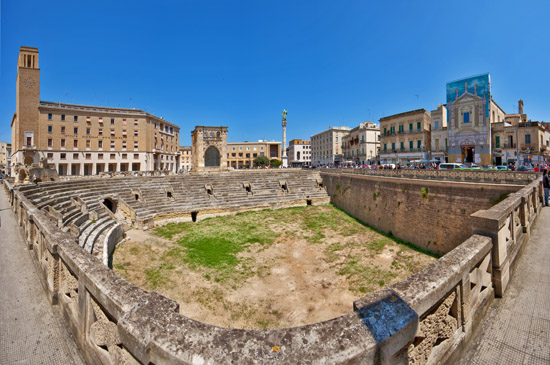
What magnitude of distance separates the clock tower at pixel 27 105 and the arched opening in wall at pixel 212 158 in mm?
24893

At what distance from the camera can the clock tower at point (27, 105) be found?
3578cm

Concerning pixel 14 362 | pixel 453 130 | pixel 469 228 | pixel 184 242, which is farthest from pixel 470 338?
pixel 453 130

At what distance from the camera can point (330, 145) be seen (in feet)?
220

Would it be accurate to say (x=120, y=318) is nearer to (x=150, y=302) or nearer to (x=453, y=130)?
(x=150, y=302)

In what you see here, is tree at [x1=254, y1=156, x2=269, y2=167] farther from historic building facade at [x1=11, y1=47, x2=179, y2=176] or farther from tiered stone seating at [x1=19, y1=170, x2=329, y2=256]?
tiered stone seating at [x1=19, y1=170, x2=329, y2=256]

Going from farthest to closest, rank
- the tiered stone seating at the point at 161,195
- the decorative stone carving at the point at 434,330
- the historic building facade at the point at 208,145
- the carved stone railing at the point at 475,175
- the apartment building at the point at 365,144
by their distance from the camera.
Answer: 1. the apartment building at the point at 365,144
2. the historic building facade at the point at 208,145
3. the tiered stone seating at the point at 161,195
4. the carved stone railing at the point at 475,175
5. the decorative stone carving at the point at 434,330

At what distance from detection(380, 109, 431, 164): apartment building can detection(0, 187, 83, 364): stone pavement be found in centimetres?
4154

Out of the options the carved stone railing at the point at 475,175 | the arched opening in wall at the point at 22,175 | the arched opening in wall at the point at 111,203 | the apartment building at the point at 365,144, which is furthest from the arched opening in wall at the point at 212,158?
the apartment building at the point at 365,144

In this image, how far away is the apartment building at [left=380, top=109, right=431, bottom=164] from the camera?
120 ft

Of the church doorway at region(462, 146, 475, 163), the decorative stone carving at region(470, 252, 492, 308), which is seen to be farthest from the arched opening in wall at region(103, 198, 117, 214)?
the church doorway at region(462, 146, 475, 163)

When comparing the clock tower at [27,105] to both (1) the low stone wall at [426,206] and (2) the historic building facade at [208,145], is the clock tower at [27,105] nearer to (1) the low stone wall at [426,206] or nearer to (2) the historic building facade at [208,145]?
(2) the historic building facade at [208,145]

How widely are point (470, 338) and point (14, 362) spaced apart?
18.4ft

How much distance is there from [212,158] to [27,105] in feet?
90.6

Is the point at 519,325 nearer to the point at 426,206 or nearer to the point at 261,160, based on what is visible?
the point at 426,206
